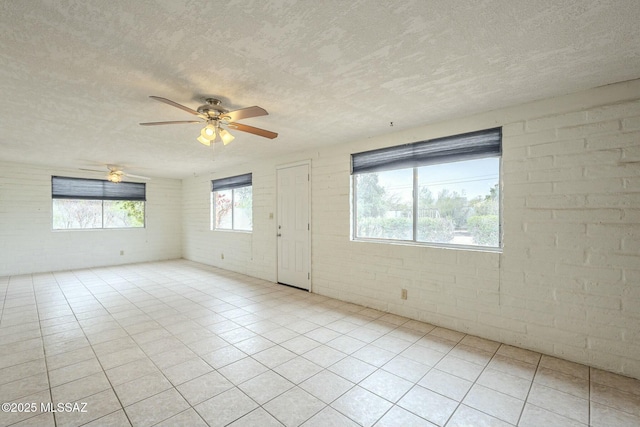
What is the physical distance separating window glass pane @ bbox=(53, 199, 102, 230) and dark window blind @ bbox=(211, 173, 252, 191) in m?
2.96

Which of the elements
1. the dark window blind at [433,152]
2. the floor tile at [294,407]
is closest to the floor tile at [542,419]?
the floor tile at [294,407]

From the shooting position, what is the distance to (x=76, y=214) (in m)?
6.87

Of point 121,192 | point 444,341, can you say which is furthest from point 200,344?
point 121,192

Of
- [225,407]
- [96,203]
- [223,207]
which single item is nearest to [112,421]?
[225,407]

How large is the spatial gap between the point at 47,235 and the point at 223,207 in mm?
3829

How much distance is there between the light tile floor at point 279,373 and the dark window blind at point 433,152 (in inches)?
78.5

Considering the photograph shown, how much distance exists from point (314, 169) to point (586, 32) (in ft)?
11.5

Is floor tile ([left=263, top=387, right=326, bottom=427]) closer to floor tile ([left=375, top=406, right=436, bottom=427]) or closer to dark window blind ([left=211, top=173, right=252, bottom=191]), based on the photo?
floor tile ([left=375, top=406, right=436, bottom=427])

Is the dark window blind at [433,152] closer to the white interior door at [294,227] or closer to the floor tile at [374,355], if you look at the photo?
the white interior door at [294,227]

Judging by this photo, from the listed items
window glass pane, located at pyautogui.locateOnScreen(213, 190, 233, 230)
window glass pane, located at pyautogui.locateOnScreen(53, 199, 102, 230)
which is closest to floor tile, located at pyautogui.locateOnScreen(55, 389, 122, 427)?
window glass pane, located at pyautogui.locateOnScreen(213, 190, 233, 230)

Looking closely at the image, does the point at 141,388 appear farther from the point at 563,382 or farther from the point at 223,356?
the point at 563,382

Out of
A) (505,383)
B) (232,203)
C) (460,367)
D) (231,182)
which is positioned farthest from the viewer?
(232,203)

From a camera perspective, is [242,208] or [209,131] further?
[242,208]

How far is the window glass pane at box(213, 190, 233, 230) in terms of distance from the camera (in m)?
6.87
